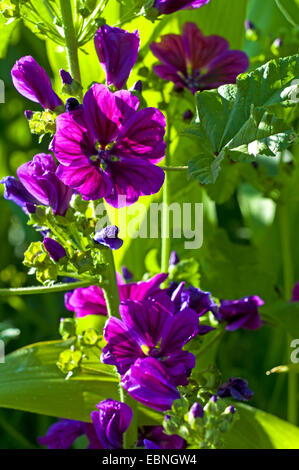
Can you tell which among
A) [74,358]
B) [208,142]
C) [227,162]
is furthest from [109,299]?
[227,162]

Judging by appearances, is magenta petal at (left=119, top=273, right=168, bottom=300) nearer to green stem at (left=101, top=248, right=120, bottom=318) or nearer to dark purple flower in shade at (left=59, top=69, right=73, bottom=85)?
green stem at (left=101, top=248, right=120, bottom=318)

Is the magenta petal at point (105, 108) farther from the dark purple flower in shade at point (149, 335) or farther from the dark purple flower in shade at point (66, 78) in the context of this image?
the dark purple flower in shade at point (149, 335)

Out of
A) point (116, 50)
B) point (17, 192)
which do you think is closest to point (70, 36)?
point (116, 50)

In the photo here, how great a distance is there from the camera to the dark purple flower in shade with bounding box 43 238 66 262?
21.8 inches

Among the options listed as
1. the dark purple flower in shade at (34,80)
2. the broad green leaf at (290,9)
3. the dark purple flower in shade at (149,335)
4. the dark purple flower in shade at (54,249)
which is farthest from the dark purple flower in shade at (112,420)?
the broad green leaf at (290,9)

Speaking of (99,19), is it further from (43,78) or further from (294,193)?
(294,193)

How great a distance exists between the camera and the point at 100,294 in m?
0.68

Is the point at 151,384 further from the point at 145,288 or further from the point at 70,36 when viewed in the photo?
the point at 70,36

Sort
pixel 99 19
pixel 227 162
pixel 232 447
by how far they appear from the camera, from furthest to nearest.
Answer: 1. pixel 227 162
2. pixel 232 447
3. pixel 99 19

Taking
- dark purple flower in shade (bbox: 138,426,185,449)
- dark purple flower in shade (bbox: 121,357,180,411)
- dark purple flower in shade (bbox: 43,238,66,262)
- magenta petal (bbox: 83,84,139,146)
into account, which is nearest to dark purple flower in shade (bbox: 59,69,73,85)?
magenta petal (bbox: 83,84,139,146)

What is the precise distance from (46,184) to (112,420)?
212 millimetres

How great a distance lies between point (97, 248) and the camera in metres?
0.56

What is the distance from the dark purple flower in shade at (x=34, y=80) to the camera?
55cm

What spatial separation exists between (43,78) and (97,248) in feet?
0.49
